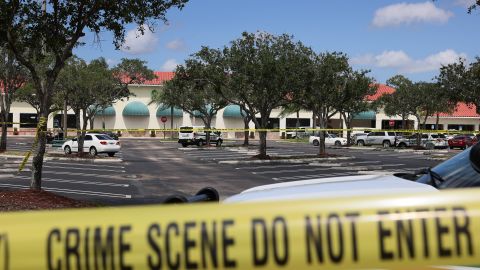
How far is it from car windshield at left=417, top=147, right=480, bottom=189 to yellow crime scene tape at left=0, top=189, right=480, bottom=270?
148 centimetres

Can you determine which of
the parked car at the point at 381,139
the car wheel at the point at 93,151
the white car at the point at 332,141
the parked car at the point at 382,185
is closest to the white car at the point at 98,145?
the car wheel at the point at 93,151

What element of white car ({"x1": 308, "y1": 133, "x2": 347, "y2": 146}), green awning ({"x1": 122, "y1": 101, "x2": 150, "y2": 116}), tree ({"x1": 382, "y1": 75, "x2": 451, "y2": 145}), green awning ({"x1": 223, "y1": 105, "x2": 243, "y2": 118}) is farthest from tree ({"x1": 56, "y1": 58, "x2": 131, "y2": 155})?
green awning ({"x1": 223, "y1": 105, "x2": 243, "y2": 118})

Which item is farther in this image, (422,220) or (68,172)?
(68,172)

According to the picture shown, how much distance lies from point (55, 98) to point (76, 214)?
47.4 meters

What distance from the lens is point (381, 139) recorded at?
173 feet

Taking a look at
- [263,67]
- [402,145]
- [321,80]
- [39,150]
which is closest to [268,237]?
[39,150]

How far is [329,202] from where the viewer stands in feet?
6.32

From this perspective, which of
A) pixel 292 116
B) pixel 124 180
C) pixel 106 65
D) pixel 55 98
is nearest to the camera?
pixel 124 180

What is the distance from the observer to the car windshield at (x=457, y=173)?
10.9 feet

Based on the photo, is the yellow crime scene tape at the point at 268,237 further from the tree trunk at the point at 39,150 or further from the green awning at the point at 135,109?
the green awning at the point at 135,109

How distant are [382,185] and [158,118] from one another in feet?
242

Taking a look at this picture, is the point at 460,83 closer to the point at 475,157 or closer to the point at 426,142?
the point at 426,142

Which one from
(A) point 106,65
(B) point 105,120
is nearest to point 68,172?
(A) point 106,65

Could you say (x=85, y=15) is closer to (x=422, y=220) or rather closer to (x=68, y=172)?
(x=68, y=172)
